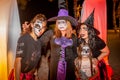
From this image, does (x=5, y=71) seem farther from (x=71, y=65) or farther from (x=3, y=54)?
(x=71, y=65)

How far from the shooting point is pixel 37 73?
10.8 feet

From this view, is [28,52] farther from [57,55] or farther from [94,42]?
[94,42]

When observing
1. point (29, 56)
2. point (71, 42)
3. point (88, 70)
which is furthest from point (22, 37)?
point (88, 70)

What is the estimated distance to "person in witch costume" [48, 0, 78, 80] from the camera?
325 centimetres

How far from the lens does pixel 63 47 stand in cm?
326

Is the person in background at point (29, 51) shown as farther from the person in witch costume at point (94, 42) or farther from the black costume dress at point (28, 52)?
the person in witch costume at point (94, 42)

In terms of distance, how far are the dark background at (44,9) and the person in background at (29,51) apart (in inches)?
2.4

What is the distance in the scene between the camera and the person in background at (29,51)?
130 inches

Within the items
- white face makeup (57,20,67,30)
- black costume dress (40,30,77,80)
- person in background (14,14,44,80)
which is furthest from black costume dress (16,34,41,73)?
white face makeup (57,20,67,30)

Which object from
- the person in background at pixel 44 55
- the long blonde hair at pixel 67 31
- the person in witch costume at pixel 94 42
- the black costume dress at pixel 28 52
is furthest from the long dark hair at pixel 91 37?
the black costume dress at pixel 28 52

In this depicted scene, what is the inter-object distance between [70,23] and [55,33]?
0.18m

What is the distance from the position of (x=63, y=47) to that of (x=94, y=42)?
0.31 m

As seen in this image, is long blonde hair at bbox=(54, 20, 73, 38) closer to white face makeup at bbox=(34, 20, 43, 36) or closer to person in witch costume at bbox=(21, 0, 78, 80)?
person in witch costume at bbox=(21, 0, 78, 80)

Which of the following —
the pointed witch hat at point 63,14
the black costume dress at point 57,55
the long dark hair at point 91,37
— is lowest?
the black costume dress at point 57,55
